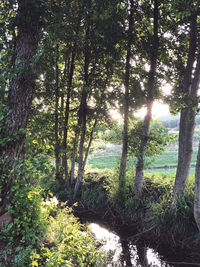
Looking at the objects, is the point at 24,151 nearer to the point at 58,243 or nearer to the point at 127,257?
the point at 58,243

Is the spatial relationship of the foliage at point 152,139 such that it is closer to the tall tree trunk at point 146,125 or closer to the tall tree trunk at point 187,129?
the tall tree trunk at point 146,125

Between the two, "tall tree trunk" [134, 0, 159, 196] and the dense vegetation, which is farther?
"tall tree trunk" [134, 0, 159, 196]

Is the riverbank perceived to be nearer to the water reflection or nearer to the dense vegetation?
the dense vegetation

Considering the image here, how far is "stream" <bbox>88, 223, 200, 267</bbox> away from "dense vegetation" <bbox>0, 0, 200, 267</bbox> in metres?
0.75

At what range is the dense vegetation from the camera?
3.61m

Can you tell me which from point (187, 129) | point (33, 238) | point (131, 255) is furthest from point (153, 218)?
point (33, 238)

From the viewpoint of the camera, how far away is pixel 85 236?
14.8 ft

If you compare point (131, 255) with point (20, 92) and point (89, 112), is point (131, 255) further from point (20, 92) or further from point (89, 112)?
point (89, 112)

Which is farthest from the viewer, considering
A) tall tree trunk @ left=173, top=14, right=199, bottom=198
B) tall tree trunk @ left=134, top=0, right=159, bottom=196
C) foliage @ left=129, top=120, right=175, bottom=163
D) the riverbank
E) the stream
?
foliage @ left=129, top=120, right=175, bottom=163

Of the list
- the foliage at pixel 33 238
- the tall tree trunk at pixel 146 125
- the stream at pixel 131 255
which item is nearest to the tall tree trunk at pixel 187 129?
the tall tree trunk at pixel 146 125

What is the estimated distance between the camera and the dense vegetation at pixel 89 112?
11.8 feet

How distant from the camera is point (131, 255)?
18.5ft

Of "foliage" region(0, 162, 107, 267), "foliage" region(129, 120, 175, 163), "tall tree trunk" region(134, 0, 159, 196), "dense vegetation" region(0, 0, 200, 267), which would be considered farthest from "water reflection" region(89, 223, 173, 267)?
"foliage" region(129, 120, 175, 163)

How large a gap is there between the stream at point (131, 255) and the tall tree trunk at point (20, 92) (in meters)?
3.03
